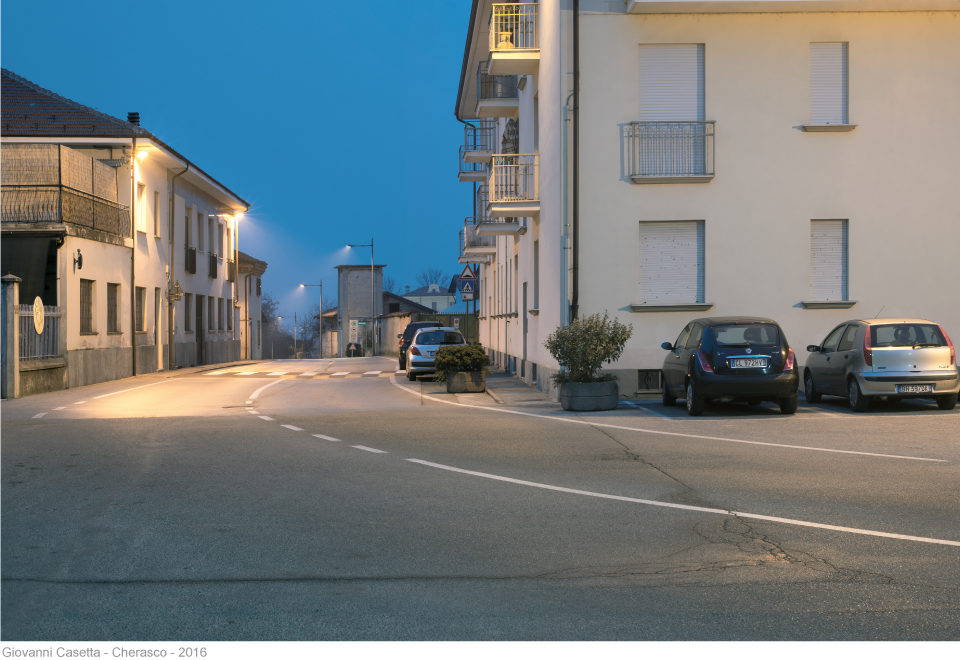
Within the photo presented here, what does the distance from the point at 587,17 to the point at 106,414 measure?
1183cm

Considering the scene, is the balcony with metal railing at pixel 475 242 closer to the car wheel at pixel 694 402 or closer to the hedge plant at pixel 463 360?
the hedge plant at pixel 463 360

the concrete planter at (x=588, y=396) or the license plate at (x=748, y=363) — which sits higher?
the license plate at (x=748, y=363)

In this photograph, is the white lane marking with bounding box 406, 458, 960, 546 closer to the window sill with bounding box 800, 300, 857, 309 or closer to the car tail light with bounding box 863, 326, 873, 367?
the car tail light with bounding box 863, 326, 873, 367

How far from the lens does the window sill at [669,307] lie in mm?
18391

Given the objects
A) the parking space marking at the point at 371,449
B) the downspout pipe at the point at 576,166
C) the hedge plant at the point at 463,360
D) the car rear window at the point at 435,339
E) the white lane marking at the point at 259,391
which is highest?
the downspout pipe at the point at 576,166

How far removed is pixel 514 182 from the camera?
22.8 m

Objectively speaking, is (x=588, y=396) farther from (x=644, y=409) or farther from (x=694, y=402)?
(x=694, y=402)

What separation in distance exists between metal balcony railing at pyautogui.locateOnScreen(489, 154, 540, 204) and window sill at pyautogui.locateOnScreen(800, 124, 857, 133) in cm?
618

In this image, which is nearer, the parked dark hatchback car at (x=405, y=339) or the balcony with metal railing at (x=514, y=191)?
the balcony with metal railing at (x=514, y=191)

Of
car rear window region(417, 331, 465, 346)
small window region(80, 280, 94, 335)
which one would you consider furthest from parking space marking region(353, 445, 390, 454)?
small window region(80, 280, 94, 335)

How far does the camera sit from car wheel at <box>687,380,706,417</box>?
14.6 metres

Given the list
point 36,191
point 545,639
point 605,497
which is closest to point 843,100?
point 605,497

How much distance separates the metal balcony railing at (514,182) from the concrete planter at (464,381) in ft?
13.8

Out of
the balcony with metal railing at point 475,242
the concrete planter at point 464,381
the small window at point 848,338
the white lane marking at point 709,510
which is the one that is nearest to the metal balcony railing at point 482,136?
the balcony with metal railing at point 475,242
